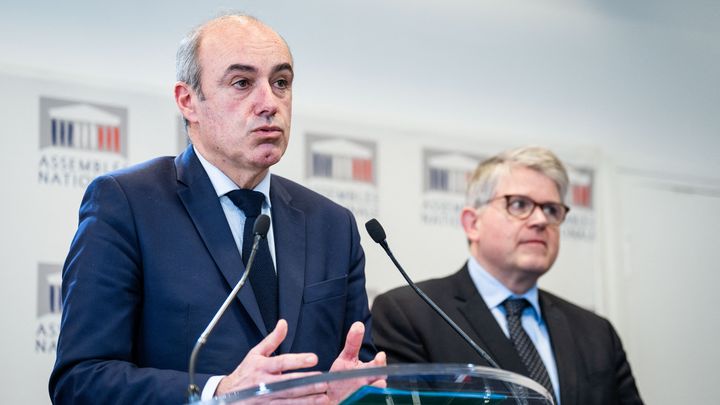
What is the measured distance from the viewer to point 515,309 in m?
3.73

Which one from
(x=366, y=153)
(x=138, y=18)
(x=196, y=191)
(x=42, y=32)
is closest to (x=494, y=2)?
(x=366, y=153)

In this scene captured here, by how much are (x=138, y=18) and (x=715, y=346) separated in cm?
308

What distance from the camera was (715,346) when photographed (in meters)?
5.07

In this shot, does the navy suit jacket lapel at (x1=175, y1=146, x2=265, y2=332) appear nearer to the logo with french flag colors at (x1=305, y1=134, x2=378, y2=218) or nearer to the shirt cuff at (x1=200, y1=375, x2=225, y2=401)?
the shirt cuff at (x1=200, y1=375, x2=225, y2=401)

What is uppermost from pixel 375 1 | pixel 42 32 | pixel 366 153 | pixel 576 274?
pixel 375 1

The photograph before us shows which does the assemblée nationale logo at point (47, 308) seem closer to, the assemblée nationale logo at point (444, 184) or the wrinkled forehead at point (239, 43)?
the wrinkled forehead at point (239, 43)

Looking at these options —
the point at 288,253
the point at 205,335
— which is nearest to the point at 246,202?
the point at 288,253

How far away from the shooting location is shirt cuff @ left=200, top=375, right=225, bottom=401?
2082 millimetres

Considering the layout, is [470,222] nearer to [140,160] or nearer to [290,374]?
[140,160]

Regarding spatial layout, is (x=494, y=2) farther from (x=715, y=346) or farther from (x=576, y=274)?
(x=715, y=346)

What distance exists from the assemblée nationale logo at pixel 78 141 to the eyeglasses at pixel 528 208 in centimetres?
139

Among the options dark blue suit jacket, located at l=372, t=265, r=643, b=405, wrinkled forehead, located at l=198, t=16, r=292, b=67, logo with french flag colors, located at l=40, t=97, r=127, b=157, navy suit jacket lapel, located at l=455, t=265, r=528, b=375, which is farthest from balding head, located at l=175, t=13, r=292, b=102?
navy suit jacket lapel, located at l=455, t=265, r=528, b=375

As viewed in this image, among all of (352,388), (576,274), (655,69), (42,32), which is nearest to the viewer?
(352,388)

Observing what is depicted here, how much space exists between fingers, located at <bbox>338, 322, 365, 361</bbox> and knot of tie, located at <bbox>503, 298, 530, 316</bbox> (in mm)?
1555
